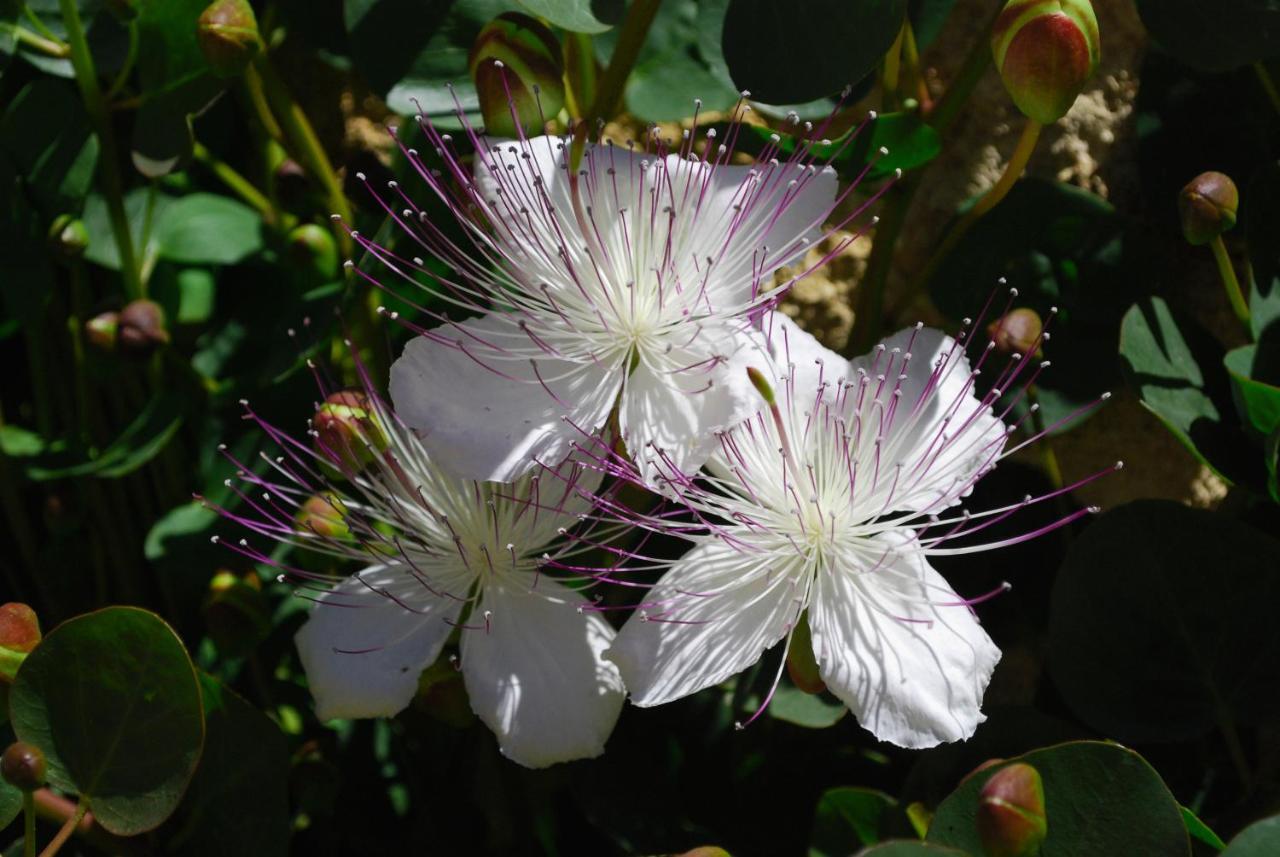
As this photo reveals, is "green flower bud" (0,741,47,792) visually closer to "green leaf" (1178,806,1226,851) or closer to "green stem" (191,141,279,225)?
"green stem" (191,141,279,225)

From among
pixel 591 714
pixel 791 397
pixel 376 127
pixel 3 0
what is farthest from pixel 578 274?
pixel 3 0

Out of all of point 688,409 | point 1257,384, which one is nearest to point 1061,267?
point 1257,384

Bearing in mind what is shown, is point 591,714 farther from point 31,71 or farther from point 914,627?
point 31,71

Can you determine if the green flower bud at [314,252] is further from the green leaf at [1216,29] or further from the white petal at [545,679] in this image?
the green leaf at [1216,29]

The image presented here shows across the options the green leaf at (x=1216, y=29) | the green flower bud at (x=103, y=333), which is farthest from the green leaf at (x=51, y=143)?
the green leaf at (x=1216, y=29)

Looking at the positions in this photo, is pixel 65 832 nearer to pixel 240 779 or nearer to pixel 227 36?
pixel 240 779

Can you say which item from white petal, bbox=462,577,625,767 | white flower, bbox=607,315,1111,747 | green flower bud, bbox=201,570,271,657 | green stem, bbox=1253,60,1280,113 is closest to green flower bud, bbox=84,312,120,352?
green flower bud, bbox=201,570,271,657
